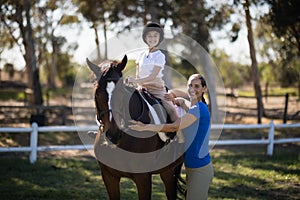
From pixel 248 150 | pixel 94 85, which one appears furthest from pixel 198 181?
pixel 248 150

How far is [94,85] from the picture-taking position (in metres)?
3.99

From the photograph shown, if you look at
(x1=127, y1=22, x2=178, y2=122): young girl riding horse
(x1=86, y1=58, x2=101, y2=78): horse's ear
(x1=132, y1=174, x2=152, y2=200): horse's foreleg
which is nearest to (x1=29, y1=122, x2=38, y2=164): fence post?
(x1=127, y1=22, x2=178, y2=122): young girl riding horse

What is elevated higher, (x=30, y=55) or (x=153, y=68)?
(x=30, y=55)

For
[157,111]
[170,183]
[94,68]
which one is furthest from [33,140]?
[94,68]

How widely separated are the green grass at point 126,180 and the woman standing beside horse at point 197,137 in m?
2.67

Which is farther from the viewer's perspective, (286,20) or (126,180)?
(286,20)

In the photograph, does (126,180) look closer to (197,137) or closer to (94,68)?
A: (197,137)

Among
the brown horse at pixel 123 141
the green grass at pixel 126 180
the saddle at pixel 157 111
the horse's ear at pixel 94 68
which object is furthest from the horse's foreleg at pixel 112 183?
the green grass at pixel 126 180

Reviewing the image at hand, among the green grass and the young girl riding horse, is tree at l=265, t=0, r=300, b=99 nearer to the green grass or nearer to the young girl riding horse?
the green grass

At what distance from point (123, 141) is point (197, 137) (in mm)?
833

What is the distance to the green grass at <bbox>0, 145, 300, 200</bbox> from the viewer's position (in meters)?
6.84

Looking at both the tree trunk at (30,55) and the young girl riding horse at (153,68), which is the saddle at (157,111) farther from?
the tree trunk at (30,55)

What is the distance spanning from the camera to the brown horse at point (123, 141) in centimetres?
390

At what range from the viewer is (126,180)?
809cm
